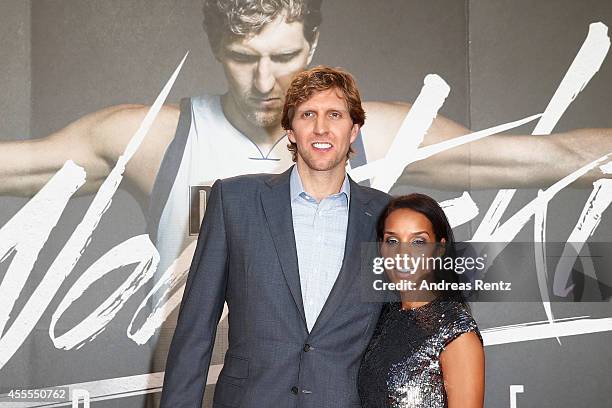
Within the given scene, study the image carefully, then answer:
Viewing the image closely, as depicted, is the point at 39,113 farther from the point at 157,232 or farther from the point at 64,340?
the point at 64,340

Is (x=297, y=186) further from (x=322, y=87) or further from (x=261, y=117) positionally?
(x=261, y=117)

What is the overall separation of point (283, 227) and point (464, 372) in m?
0.57

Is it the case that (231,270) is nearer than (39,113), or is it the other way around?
(231,270)

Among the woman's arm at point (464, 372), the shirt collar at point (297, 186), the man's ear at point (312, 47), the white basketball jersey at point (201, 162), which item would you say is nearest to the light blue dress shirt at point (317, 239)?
the shirt collar at point (297, 186)

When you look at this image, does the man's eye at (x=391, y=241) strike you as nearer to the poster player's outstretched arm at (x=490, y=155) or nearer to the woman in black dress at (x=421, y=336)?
the woman in black dress at (x=421, y=336)

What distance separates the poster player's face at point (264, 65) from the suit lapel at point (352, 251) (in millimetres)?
1372

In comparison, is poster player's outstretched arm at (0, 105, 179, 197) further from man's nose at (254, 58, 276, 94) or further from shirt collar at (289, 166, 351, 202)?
shirt collar at (289, 166, 351, 202)

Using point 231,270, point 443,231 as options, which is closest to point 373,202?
point 443,231

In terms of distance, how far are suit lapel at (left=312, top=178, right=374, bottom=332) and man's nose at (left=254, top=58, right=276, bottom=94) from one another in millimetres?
1386

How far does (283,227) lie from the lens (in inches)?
79.0

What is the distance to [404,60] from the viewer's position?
3473 millimetres

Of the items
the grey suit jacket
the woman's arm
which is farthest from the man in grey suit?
the woman's arm

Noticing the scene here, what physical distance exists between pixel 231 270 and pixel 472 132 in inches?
70.3

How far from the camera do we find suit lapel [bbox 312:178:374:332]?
1938 mm
